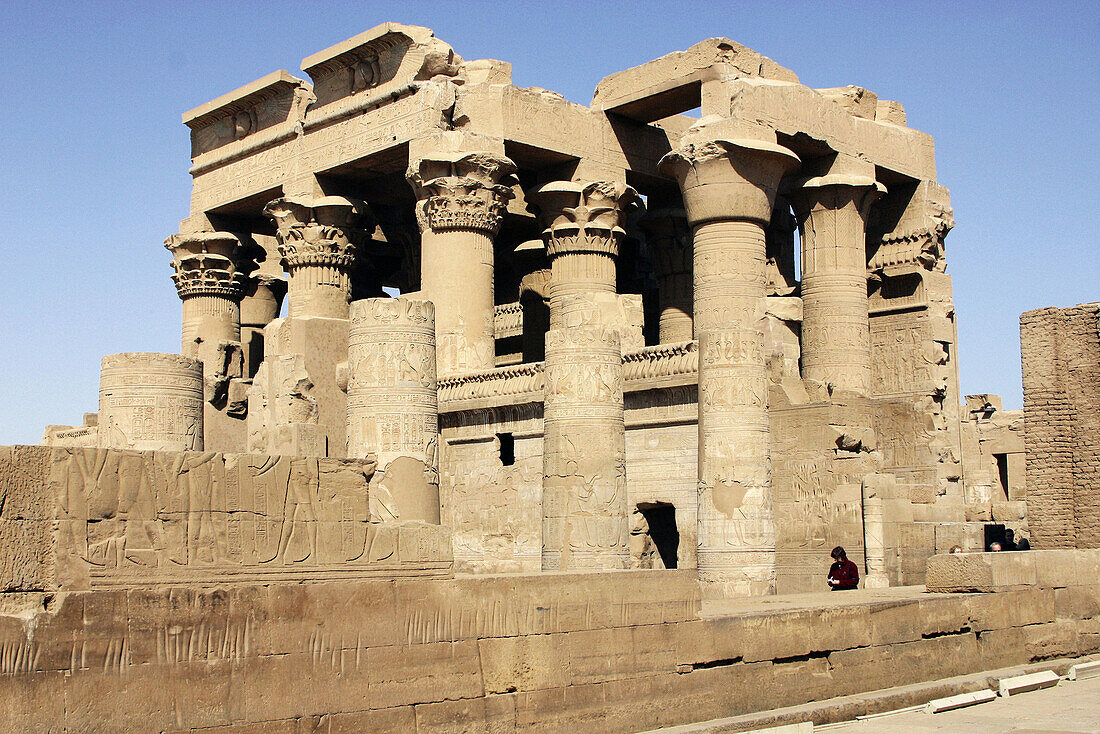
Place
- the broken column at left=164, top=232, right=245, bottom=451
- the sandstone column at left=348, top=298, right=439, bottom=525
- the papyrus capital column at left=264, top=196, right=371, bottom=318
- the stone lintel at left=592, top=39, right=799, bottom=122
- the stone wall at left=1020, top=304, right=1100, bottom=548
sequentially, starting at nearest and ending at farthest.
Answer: the sandstone column at left=348, top=298, right=439, bottom=525
the stone wall at left=1020, top=304, right=1100, bottom=548
the stone lintel at left=592, top=39, right=799, bottom=122
the papyrus capital column at left=264, top=196, right=371, bottom=318
the broken column at left=164, top=232, right=245, bottom=451

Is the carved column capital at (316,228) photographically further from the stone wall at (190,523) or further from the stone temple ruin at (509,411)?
→ the stone wall at (190,523)

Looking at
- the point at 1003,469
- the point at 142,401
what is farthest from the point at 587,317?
the point at 1003,469

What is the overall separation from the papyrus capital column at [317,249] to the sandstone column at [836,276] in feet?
27.6

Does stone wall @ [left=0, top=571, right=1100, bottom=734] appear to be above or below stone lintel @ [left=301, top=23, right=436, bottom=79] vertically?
below

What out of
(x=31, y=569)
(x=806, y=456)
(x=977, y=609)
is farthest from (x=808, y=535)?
(x=31, y=569)

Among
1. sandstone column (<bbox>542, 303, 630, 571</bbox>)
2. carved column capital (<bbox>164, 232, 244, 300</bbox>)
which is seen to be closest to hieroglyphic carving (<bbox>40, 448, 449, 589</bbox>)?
sandstone column (<bbox>542, 303, 630, 571</bbox>)

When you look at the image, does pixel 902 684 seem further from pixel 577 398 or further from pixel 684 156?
pixel 684 156

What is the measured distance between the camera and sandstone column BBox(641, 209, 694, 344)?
26000mm

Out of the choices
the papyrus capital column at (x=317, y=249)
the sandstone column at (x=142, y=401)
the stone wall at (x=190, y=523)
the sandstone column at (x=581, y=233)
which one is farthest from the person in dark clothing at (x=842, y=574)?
the papyrus capital column at (x=317, y=249)

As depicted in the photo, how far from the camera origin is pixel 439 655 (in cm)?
805

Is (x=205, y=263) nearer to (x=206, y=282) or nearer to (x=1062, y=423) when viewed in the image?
(x=206, y=282)

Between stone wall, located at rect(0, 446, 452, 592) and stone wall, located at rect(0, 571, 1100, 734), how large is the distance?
0.18 metres

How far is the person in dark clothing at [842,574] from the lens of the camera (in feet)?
47.2

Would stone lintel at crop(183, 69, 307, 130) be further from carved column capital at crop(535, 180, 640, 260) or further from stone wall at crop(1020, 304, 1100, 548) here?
stone wall at crop(1020, 304, 1100, 548)
